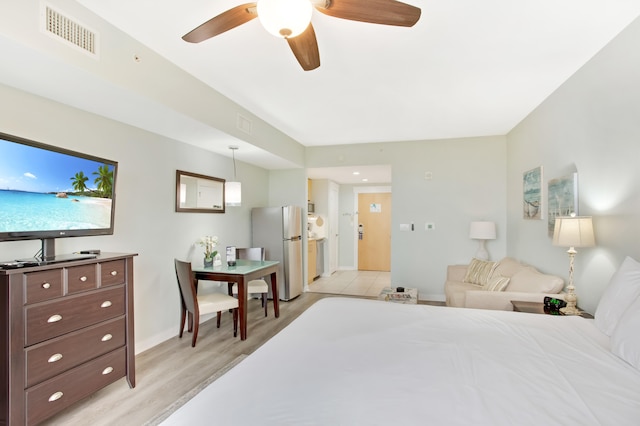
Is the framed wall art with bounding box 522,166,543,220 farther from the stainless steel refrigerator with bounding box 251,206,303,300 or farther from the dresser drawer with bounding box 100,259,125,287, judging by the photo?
the dresser drawer with bounding box 100,259,125,287

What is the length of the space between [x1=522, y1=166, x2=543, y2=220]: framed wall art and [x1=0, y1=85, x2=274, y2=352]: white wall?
12.7 feet

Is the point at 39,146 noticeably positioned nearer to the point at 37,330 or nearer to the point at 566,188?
the point at 37,330

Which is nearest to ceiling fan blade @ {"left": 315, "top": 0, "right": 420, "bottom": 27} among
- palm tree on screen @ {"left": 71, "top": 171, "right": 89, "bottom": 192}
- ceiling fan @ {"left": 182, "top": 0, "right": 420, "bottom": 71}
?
ceiling fan @ {"left": 182, "top": 0, "right": 420, "bottom": 71}

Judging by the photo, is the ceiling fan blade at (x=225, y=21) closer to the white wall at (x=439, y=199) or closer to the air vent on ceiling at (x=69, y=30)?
the air vent on ceiling at (x=69, y=30)

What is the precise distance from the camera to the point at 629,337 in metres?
1.43

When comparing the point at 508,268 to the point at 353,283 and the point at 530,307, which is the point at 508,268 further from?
the point at 353,283

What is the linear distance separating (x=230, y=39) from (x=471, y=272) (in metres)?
3.90

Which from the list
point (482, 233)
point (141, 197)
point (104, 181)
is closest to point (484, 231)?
point (482, 233)

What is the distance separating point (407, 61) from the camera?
2.58 m

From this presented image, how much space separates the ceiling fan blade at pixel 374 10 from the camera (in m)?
1.50

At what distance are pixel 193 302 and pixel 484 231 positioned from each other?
12.7ft

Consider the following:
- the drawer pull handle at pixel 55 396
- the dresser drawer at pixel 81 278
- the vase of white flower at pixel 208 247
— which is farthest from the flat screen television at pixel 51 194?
the vase of white flower at pixel 208 247

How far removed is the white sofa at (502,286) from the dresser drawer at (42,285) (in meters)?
3.20

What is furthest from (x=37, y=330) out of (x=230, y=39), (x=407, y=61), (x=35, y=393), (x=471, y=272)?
(x=471, y=272)
